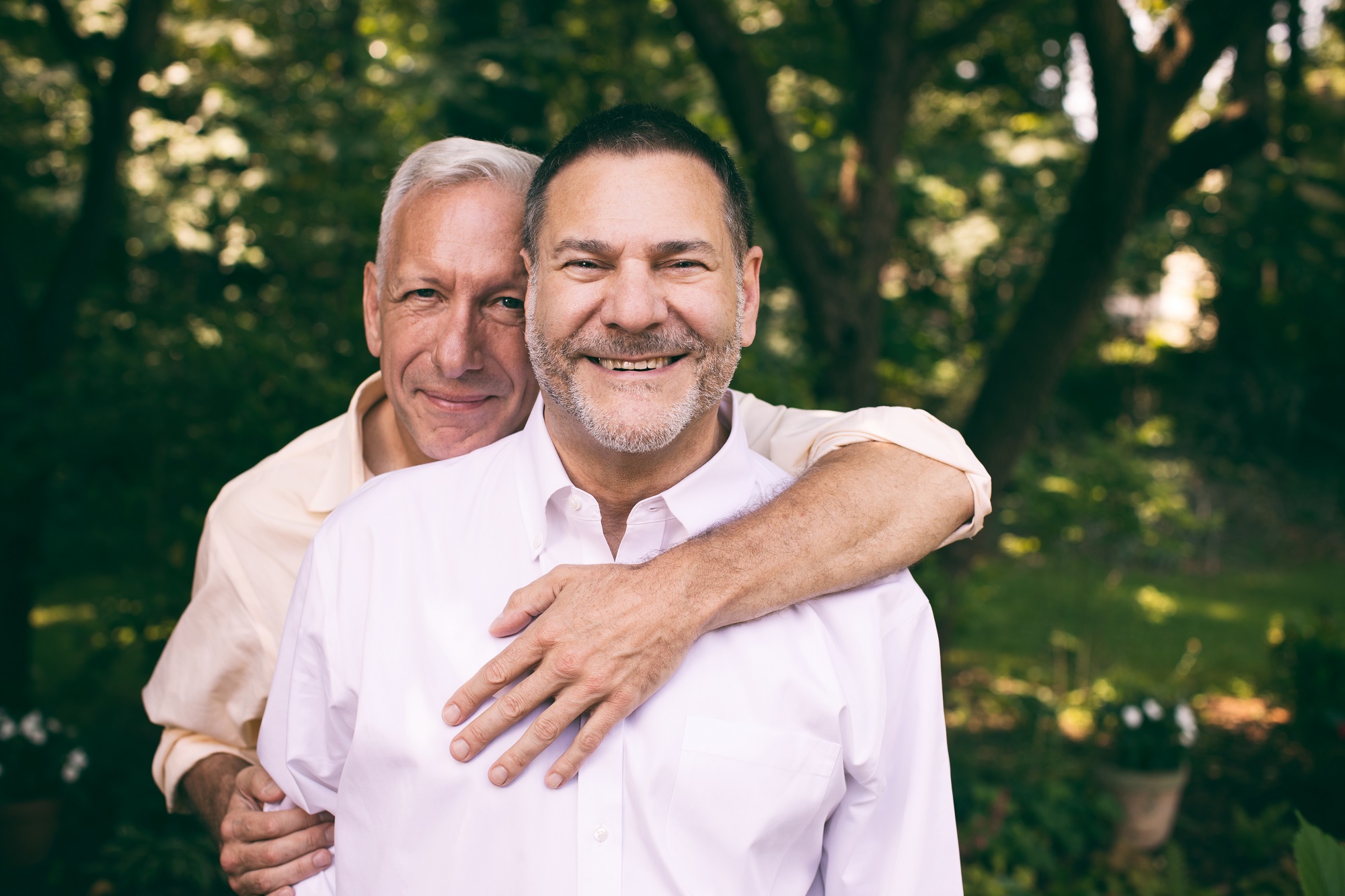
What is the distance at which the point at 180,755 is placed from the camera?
7.48 feet

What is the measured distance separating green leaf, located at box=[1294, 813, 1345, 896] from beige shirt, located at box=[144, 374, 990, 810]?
1.13m

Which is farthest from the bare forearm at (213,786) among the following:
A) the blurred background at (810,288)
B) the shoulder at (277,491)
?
the blurred background at (810,288)

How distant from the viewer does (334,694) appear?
5.68 ft

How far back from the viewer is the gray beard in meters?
1.76

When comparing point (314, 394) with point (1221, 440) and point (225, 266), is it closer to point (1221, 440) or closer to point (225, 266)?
point (225, 266)

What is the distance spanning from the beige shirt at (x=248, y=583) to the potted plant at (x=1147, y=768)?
4.34 m

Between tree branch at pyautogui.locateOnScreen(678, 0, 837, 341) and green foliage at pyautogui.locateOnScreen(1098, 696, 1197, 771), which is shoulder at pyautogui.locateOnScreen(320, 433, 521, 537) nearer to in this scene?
tree branch at pyautogui.locateOnScreen(678, 0, 837, 341)

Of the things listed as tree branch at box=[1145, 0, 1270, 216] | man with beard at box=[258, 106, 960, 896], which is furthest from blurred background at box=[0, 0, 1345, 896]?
man with beard at box=[258, 106, 960, 896]

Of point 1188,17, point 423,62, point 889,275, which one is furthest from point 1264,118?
point 889,275

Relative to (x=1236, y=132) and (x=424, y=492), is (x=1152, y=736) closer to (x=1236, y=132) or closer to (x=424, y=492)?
(x=1236, y=132)

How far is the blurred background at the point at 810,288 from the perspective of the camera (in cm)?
485

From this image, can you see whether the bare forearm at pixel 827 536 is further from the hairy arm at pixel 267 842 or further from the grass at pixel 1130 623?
the grass at pixel 1130 623

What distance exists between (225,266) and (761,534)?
680 centimetres

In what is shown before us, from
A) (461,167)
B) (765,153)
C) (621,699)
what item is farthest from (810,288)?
(621,699)
